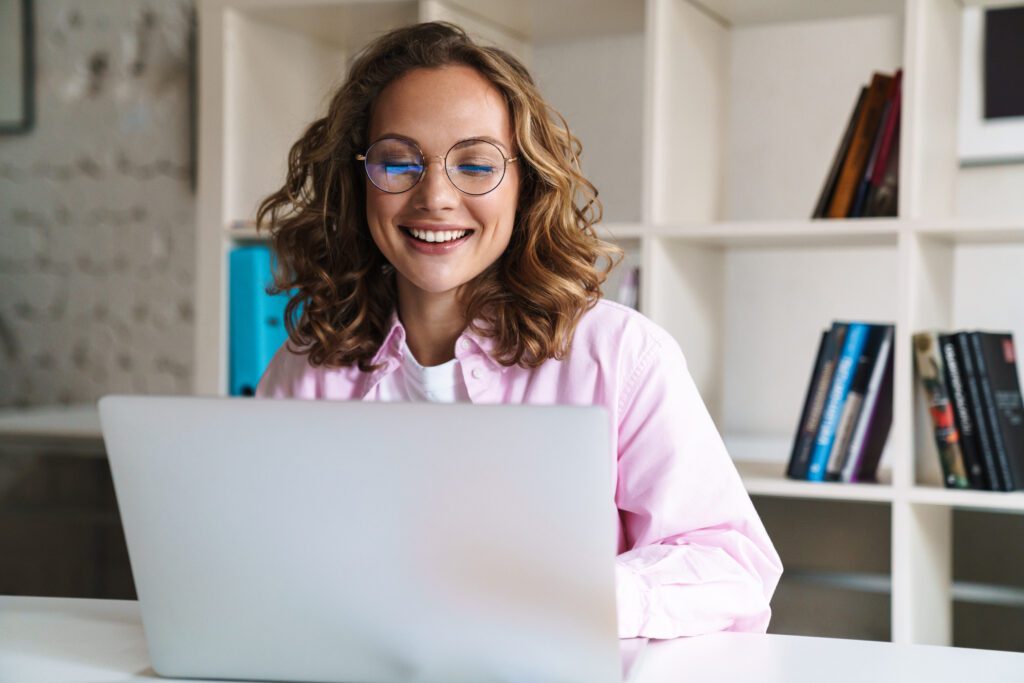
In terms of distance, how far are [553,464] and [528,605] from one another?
0.11m

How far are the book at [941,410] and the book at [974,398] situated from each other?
0.03 meters

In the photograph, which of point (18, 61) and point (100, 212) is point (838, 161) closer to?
point (100, 212)

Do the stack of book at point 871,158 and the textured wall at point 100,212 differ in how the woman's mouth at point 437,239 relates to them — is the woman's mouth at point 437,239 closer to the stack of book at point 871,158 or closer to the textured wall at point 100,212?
the stack of book at point 871,158

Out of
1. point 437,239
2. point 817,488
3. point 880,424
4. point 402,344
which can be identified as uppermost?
point 437,239

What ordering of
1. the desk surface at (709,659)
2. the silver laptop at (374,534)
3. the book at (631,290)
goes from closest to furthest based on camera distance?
the silver laptop at (374,534), the desk surface at (709,659), the book at (631,290)

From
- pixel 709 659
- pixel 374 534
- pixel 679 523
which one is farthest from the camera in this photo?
pixel 679 523

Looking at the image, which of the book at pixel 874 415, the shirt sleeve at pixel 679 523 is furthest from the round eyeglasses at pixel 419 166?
the book at pixel 874 415

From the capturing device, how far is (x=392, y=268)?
4.99 ft

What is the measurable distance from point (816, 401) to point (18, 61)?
230 centimetres

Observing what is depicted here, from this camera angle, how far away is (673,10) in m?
2.00

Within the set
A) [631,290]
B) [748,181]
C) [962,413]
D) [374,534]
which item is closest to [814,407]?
[962,413]

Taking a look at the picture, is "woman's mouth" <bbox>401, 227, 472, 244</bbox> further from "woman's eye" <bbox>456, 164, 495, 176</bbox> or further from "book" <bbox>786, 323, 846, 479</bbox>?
"book" <bbox>786, 323, 846, 479</bbox>

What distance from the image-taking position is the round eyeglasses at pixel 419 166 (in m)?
1.31

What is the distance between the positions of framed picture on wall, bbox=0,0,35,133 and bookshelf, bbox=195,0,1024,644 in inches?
41.1
